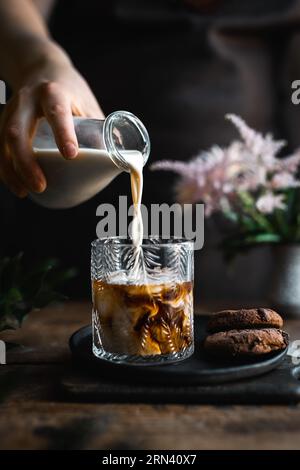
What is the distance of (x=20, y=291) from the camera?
1.23 meters

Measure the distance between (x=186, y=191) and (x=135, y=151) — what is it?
15.0 inches

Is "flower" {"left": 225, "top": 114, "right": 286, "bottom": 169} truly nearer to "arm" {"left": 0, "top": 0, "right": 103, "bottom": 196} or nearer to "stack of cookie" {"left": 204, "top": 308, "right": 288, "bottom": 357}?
"arm" {"left": 0, "top": 0, "right": 103, "bottom": 196}

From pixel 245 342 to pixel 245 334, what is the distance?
1cm

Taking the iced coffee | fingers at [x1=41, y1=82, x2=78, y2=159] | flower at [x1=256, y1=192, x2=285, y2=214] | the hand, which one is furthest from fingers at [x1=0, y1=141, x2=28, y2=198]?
flower at [x1=256, y1=192, x2=285, y2=214]

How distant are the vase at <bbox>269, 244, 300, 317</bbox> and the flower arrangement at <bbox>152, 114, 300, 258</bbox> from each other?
28 mm

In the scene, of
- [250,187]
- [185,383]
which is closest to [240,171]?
[250,187]

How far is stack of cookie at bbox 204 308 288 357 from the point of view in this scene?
891 mm

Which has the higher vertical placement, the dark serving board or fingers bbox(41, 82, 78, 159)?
fingers bbox(41, 82, 78, 159)

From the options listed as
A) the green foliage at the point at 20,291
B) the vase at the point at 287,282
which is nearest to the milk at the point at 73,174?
the green foliage at the point at 20,291

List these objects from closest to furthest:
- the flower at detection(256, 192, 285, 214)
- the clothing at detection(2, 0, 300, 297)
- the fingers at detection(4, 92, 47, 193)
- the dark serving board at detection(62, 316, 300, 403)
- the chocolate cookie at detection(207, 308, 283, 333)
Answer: the dark serving board at detection(62, 316, 300, 403) < the chocolate cookie at detection(207, 308, 283, 333) < the fingers at detection(4, 92, 47, 193) < the flower at detection(256, 192, 285, 214) < the clothing at detection(2, 0, 300, 297)

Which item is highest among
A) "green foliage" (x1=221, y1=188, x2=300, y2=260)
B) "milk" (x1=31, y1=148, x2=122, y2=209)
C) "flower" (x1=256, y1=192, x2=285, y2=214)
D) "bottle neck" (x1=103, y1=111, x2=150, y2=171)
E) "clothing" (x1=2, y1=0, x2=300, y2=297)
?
"clothing" (x1=2, y1=0, x2=300, y2=297)

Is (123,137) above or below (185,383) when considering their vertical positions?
above

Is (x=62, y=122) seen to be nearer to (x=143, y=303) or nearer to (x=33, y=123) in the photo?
(x=33, y=123)
